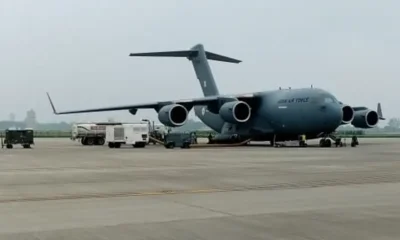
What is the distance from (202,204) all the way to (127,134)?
104 ft

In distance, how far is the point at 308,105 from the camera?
1578 inches

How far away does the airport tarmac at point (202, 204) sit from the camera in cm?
823

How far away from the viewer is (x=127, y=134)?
138 ft

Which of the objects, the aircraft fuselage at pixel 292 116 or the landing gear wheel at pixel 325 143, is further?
the landing gear wheel at pixel 325 143

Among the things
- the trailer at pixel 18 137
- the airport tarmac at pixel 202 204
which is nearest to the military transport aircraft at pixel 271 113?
the trailer at pixel 18 137

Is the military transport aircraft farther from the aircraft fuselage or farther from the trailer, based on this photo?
the trailer

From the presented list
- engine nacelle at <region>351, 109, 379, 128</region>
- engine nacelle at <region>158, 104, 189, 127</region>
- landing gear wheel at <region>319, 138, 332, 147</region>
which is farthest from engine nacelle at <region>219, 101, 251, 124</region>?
engine nacelle at <region>351, 109, 379, 128</region>

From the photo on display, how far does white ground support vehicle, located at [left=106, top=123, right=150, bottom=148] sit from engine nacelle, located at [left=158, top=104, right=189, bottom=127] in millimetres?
1594

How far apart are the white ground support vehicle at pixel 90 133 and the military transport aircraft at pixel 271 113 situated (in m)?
2.87

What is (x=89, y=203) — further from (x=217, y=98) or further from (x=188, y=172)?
(x=217, y=98)

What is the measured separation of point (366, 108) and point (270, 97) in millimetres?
9055

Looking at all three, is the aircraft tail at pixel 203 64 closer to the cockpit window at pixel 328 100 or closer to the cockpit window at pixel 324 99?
the cockpit window at pixel 324 99

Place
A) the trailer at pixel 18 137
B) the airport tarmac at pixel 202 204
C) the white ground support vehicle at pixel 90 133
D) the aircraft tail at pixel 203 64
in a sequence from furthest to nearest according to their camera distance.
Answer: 1. the white ground support vehicle at pixel 90 133
2. the aircraft tail at pixel 203 64
3. the trailer at pixel 18 137
4. the airport tarmac at pixel 202 204

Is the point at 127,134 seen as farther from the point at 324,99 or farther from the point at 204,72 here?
the point at 324,99
